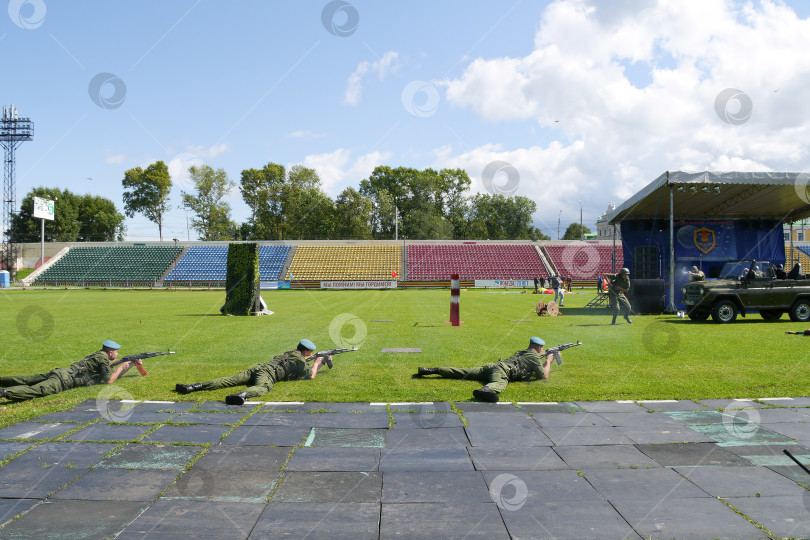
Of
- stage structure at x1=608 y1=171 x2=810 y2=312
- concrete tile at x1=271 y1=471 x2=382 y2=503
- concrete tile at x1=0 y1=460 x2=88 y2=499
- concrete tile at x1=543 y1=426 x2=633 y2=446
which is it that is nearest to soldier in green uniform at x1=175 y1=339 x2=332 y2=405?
concrete tile at x1=0 y1=460 x2=88 y2=499

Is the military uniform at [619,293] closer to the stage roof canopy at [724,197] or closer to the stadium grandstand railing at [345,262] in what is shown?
the stage roof canopy at [724,197]

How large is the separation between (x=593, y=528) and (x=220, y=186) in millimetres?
82621

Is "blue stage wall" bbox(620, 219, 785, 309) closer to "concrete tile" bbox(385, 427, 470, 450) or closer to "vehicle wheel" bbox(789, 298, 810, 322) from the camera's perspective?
"vehicle wheel" bbox(789, 298, 810, 322)

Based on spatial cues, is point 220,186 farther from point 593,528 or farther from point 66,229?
point 593,528

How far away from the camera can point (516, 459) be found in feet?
15.7

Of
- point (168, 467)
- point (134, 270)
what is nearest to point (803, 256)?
point (168, 467)

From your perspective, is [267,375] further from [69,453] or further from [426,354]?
[426,354]

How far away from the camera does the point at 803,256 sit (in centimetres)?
5572

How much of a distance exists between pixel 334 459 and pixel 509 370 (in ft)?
12.1

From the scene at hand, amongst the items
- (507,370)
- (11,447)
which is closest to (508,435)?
(507,370)

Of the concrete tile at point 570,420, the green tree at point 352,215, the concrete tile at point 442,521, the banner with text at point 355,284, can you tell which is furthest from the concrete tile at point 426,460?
the green tree at point 352,215

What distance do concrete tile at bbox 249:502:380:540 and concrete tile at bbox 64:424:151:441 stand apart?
7.88 ft

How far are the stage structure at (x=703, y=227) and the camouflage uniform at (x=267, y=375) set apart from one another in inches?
660

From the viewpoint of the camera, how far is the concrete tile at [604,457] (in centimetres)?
461
